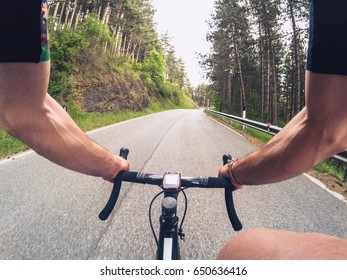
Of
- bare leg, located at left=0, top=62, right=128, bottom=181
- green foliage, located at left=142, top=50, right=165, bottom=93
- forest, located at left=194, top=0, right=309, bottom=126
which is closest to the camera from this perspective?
bare leg, located at left=0, top=62, right=128, bottom=181

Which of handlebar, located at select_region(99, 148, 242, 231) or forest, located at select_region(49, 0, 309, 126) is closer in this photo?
handlebar, located at select_region(99, 148, 242, 231)

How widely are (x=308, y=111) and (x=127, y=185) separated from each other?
3.78m

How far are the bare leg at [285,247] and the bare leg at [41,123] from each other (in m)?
0.65

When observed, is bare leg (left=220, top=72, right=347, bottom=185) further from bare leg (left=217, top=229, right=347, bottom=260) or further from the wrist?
bare leg (left=217, top=229, right=347, bottom=260)

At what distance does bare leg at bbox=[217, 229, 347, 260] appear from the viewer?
0.62m

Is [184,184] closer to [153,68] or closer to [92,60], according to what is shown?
[92,60]

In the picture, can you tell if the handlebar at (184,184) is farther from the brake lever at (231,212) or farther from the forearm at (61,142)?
the forearm at (61,142)

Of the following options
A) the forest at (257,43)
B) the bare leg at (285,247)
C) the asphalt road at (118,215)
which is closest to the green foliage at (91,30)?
the forest at (257,43)

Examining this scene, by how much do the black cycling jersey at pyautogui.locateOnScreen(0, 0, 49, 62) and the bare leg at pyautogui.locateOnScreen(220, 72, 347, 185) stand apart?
0.74 metres

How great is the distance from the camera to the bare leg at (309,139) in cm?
66

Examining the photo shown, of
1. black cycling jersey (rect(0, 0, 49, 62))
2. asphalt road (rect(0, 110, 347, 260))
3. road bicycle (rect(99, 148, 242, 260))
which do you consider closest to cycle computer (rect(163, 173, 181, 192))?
road bicycle (rect(99, 148, 242, 260))

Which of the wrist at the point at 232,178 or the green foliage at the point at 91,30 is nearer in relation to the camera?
the wrist at the point at 232,178
